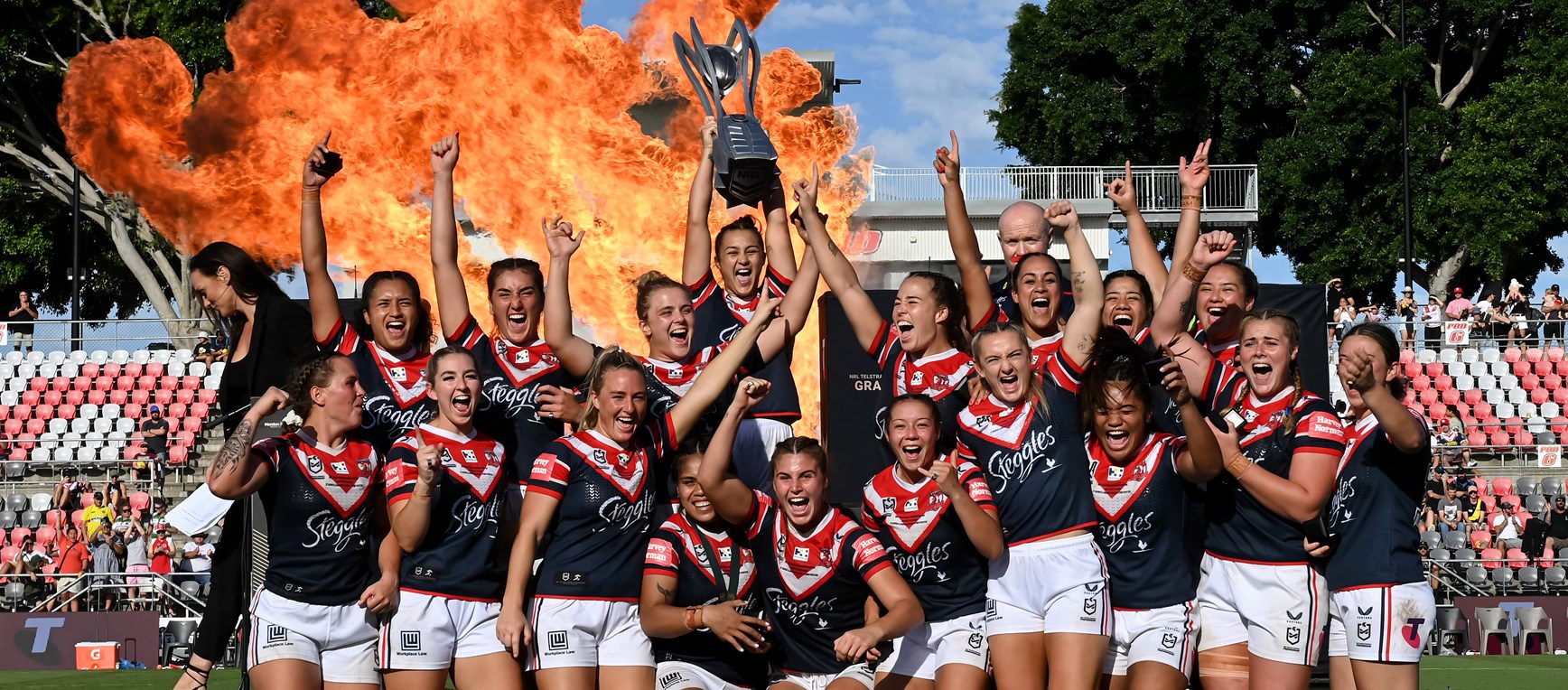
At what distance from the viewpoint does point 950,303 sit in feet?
21.1

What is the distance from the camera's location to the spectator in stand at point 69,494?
19078 millimetres

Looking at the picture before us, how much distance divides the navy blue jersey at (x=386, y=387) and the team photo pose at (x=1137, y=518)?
2785mm

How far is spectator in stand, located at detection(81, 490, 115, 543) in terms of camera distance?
17183mm

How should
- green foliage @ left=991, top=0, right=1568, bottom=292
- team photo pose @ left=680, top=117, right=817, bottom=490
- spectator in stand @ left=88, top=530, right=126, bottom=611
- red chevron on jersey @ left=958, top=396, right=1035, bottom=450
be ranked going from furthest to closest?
green foliage @ left=991, top=0, right=1568, bottom=292 → spectator in stand @ left=88, top=530, right=126, bottom=611 → team photo pose @ left=680, top=117, right=817, bottom=490 → red chevron on jersey @ left=958, top=396, right=1035, bottom=450

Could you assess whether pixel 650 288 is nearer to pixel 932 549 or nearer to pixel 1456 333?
pixel 932 549

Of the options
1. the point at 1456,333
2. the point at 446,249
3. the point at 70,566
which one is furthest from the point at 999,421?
the point at 1456,333

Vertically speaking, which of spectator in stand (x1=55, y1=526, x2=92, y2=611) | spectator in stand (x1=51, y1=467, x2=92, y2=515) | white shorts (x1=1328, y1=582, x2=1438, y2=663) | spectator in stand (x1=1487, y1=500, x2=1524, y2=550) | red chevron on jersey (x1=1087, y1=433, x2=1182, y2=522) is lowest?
spectator in stand (x1=55, y1=526, x2=92, y2=611)

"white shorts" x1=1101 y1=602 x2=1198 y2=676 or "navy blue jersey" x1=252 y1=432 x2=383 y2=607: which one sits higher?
"navy blue jersey" x1=252 y1=432 x2=383 y2=607

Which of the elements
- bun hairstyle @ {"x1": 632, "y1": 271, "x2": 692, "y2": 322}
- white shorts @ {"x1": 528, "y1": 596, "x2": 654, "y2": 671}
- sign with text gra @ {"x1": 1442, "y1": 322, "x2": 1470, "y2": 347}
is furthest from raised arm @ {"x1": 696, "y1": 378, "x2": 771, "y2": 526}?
sign with text gra @ {"x1": 1442, "y1": 322, "x2": 1470, "y2": 347}

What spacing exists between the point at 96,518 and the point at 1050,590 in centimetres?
1491

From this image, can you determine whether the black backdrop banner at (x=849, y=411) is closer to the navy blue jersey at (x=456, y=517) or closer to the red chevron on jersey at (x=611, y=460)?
the red chevron on jersey at (x=611, y=460)

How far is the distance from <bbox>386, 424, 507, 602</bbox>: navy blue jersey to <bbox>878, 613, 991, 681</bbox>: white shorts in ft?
5.38

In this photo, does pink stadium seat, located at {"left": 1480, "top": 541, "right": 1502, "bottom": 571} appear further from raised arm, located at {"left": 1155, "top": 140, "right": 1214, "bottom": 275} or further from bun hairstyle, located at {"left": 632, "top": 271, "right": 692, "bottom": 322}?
bun hairstyle, located at {"left": 632, "top": 271, "right": 692, "bottom": 322}

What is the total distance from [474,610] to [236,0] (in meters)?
24.4
